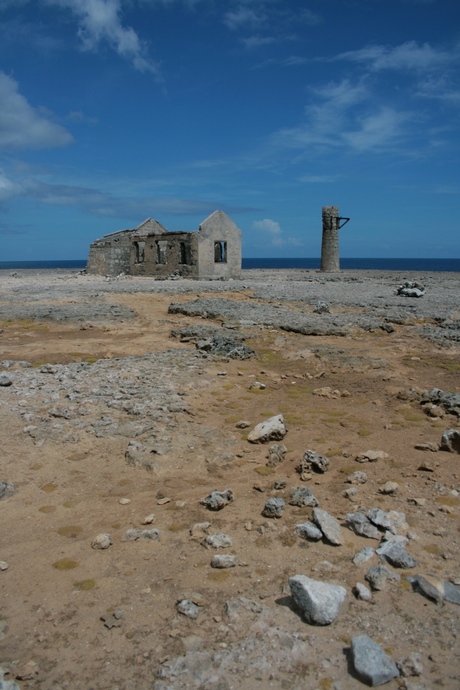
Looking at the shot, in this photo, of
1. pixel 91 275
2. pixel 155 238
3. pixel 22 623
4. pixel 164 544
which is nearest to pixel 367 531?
pixel 164 544

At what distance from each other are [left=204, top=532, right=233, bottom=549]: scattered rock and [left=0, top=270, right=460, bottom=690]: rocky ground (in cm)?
1

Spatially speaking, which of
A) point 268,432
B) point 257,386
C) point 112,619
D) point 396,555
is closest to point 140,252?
point 257,386

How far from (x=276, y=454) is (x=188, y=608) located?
2.51 m

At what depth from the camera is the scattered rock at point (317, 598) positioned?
10.3ft

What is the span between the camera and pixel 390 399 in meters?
7.71

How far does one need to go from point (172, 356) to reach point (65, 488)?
4.84 metres

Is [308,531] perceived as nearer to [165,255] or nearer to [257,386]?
[257,386]

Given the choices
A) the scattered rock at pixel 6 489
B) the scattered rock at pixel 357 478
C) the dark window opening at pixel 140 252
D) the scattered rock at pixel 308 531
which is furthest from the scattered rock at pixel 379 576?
the dark window opening at pixel 140 252

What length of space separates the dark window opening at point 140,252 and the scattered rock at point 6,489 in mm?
29176

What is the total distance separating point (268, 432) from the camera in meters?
6.07

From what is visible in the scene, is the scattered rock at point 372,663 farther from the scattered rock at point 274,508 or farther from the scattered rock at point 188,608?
the scattered rock at point 274,508

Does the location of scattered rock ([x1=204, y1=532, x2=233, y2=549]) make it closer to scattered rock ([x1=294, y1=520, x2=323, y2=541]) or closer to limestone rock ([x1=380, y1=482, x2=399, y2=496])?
scattered rock ([x1=294, y1=520, x2=323, y2=541])

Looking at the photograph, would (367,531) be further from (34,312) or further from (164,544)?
(34,312)

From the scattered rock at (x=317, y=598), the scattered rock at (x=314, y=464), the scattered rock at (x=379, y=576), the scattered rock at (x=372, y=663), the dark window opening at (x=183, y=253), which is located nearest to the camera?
the scattered rock at (x=372, y=663)
